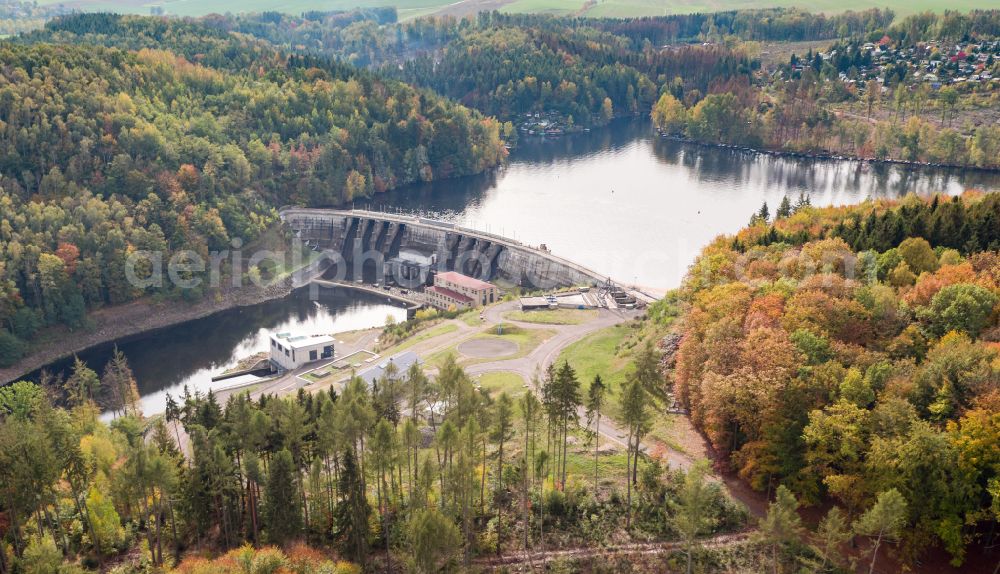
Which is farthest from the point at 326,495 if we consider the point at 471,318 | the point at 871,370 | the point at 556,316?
the point at 471,318

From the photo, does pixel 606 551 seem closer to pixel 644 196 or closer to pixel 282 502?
pixel 282 502

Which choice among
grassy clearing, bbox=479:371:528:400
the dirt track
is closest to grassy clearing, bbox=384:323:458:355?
grassy clearing, bbox=479:371:528:400

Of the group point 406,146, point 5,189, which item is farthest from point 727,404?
point 406,146

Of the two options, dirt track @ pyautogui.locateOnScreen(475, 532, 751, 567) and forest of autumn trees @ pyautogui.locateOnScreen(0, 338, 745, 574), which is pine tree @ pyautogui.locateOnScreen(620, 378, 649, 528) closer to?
forest of autumn trees @ pyautogui.locateOnScreen(0, 338, 745, 574)

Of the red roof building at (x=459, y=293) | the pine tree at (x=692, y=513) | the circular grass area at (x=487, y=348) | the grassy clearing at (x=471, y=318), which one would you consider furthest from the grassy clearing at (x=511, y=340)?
the pine tree at (x=692, y=513)

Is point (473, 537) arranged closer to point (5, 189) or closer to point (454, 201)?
point (5, 189)
